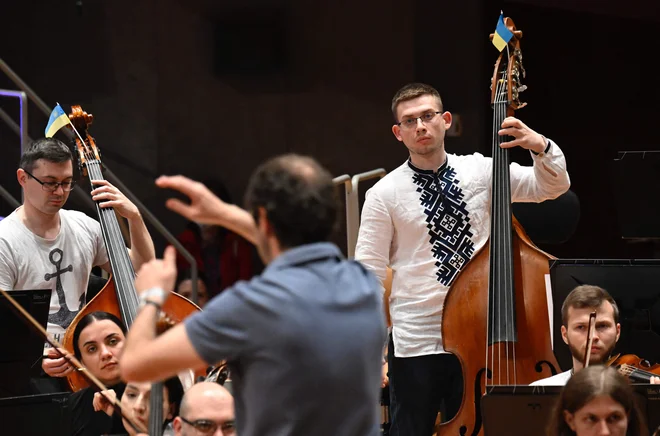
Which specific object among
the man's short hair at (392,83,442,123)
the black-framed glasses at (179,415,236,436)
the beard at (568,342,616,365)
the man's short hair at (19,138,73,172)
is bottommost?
the black-framed glasses at (179,415,236,436)

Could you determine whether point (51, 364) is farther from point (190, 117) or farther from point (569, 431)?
point (190, 117)

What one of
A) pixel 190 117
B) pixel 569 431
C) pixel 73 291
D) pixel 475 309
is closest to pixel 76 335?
pixel 73 291

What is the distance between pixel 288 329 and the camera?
1713 millimetres

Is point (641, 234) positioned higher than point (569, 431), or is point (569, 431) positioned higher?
point (641, 234)

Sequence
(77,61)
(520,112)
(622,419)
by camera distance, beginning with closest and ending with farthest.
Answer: (622,419) → (520,112) → (77,61)

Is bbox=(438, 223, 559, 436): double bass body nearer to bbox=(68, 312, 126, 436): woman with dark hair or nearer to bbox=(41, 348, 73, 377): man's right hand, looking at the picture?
bbox=(68, 312, 126, 436): woman with dark hair

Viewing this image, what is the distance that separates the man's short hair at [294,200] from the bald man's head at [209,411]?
654 mm

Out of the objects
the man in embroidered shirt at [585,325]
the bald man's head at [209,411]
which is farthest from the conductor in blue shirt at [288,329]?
the man in embroidered shirt at [585,325]

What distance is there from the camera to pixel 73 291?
392cm

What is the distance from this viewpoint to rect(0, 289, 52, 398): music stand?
3252 millimetres

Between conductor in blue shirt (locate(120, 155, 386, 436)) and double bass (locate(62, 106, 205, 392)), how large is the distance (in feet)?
5.71

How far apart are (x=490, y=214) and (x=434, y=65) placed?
2896mm

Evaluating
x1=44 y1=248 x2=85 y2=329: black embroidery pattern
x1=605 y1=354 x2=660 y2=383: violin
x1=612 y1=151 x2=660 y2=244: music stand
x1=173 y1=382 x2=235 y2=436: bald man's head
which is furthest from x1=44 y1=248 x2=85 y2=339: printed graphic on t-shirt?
x1=612 y1=151 x2=660 y2=244: music stand

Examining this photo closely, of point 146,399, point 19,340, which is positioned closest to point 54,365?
point 19,340
